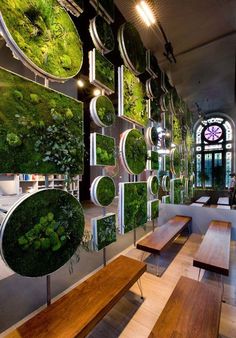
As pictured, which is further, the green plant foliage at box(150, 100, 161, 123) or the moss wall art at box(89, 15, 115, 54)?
the green plant foliage at box(150, 100, 161, 123)

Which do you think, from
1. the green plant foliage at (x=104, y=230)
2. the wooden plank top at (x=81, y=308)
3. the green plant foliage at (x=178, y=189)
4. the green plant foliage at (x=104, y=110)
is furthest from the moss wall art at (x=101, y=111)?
the green plant foliage at (x=178, y=189)

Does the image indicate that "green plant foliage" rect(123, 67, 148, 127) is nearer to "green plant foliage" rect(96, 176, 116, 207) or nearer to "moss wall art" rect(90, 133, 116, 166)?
"moss wall art" rect(90, 133, 116, 166)

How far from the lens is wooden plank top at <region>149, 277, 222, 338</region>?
53.7 inches

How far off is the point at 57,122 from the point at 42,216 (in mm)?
792

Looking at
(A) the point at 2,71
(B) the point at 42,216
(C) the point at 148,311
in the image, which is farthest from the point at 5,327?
(A) the point at 2,71

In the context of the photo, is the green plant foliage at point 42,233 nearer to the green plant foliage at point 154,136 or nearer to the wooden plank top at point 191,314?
the wooden plank top at point 191,314

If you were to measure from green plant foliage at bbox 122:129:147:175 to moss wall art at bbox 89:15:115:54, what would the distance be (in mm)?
1127

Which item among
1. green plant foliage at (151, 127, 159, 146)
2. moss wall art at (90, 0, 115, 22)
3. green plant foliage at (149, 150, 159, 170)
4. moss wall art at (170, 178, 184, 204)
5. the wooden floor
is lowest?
the wooden floor

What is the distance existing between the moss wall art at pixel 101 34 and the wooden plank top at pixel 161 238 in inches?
106

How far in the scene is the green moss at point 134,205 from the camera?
2.80 meters

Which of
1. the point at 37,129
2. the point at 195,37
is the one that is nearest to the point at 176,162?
the point at 195,37

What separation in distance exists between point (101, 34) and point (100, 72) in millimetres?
453

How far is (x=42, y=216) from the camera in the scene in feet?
5.03

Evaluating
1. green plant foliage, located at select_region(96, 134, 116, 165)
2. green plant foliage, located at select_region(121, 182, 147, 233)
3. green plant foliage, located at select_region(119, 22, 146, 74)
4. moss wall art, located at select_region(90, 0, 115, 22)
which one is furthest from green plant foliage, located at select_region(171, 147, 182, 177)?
moss wall art, located at select_region(90, 0, 115, 22)
